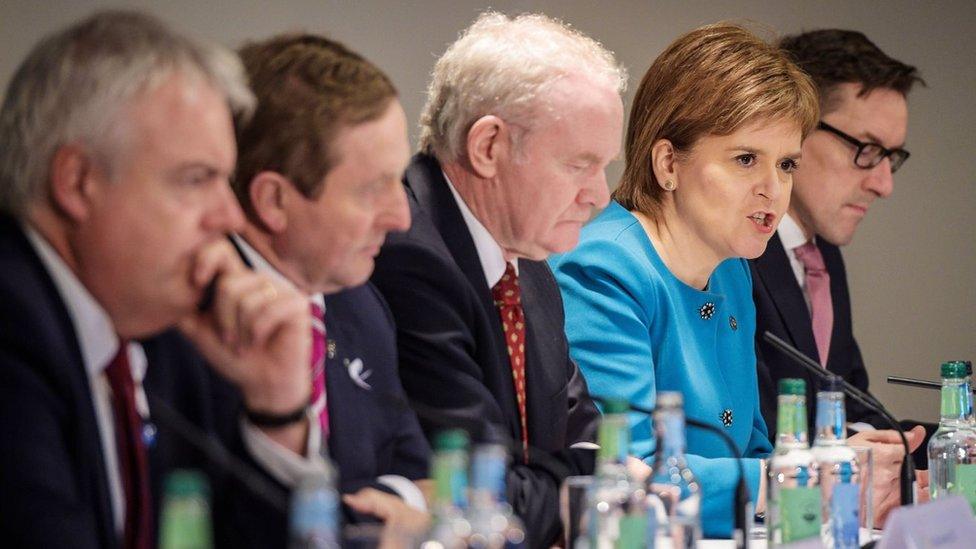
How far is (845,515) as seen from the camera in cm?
214

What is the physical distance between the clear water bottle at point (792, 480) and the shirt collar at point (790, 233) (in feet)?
5.38

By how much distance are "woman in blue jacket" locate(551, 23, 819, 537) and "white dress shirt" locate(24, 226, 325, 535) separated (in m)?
1.25

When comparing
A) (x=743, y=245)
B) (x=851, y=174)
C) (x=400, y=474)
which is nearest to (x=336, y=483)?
(x=400, y=474)

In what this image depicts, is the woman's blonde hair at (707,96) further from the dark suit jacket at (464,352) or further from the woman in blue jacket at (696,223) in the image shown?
the dark suit jacket at (464,352)

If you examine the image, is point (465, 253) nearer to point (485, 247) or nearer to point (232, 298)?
point (485, 247)

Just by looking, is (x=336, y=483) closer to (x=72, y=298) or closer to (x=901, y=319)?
(x=72, y=298)

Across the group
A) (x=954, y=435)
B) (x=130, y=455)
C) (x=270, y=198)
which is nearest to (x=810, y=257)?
(x=954, y=435)

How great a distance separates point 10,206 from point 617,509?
757mm

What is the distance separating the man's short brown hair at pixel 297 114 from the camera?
1.93 m

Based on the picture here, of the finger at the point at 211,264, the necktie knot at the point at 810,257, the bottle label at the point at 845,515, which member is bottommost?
the bottle label at the point at 845,515

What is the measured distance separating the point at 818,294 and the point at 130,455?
8.29ft

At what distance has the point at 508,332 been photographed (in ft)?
8.37

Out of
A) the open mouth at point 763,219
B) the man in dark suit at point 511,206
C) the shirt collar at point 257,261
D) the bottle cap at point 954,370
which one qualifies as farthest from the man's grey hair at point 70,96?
the open mouth at point 763,219

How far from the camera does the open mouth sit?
313cm
